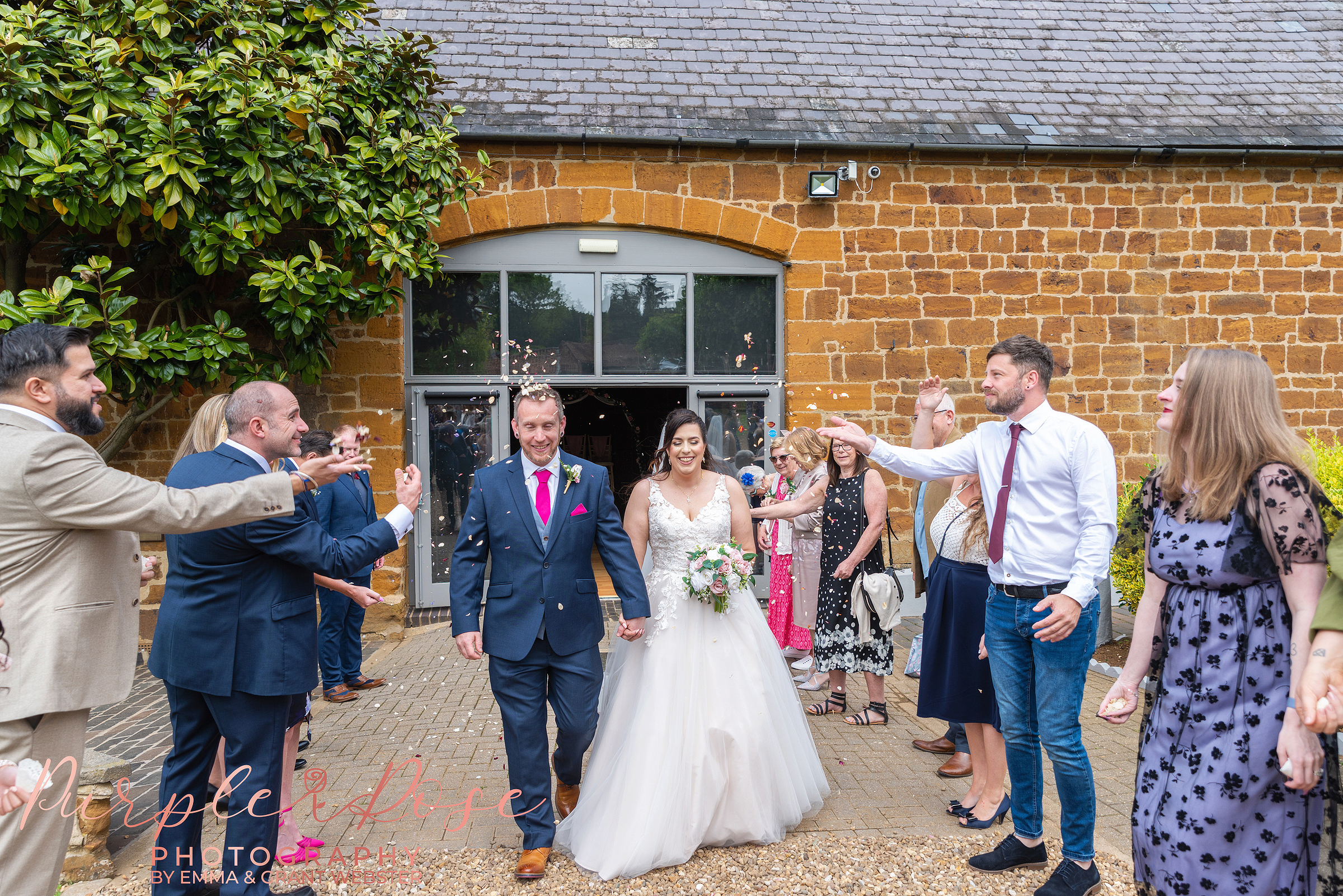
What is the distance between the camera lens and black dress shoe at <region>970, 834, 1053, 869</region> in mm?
3426

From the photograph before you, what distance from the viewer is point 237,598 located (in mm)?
2990

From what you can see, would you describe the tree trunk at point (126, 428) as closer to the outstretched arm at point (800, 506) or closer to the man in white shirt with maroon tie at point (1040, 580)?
the outstretched arm at point (800, 506)

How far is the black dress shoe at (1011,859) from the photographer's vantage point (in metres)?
3.43

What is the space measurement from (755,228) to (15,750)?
24.9ft

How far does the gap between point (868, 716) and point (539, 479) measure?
298 cm

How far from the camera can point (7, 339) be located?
8.61ft

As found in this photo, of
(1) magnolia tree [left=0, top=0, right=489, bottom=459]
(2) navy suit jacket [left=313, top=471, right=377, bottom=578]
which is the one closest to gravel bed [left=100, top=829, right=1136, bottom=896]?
(2) navy suit jacket [left=313, top=471, right=377, bottom=578]

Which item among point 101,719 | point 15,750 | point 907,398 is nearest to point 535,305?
point 907,398

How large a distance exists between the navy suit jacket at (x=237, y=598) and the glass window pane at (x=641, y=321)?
5972mm

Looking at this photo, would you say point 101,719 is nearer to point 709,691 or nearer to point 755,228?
point 709,691

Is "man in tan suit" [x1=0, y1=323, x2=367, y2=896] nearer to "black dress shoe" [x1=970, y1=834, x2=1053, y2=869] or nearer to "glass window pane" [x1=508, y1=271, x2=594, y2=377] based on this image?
"black dress shoe" [x1=970, y1=834, x2=1053, y2=869]

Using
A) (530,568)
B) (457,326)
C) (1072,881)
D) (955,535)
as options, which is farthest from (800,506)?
(457,326)

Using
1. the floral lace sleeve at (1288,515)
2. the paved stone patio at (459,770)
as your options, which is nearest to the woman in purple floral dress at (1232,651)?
the floral lace sleeve at (1288,515)

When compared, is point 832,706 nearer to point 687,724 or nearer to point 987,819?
point 987,819
